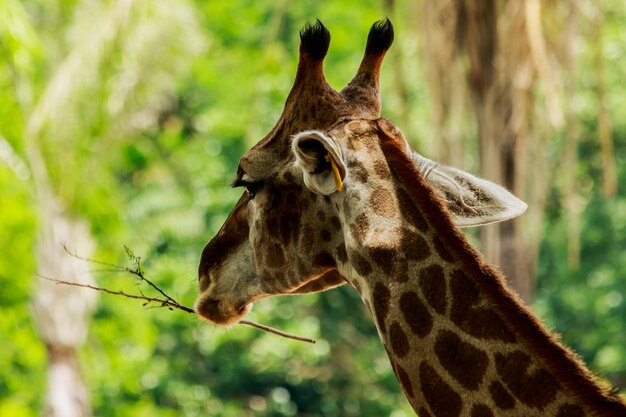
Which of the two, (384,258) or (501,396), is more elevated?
(384,258)

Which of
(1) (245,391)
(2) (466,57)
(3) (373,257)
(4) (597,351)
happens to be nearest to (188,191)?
(1) (245,391)

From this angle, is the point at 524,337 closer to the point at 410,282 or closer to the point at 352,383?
the point at 410,282

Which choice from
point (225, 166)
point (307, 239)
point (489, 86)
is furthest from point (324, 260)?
point (225, 166)

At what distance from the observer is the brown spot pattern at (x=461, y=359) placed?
10.5 feet

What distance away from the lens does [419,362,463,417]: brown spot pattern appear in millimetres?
3240

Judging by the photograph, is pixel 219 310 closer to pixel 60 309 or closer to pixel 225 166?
pixel 60 309

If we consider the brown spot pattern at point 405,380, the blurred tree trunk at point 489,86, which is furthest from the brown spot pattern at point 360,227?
the blurred tree trunk at point 489,86

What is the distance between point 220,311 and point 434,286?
42.9 inches

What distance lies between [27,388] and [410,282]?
668 inches

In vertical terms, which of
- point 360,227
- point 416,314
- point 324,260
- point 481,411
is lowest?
point 481,411

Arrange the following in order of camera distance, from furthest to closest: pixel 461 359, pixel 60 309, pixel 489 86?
pixel 60 309
pixel 489 86
pixel 461 359

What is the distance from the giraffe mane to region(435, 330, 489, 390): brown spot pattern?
13 centimetres

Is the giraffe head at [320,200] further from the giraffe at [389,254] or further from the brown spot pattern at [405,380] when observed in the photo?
the brown spot pattern at [405,380]

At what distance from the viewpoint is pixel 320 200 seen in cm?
376
